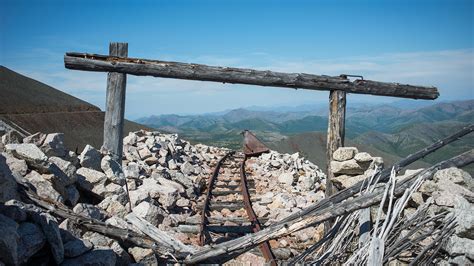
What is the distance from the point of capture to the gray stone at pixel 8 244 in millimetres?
2461

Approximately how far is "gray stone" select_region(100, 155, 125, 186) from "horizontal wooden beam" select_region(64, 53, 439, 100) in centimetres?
148

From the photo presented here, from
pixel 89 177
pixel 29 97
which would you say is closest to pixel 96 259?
pixel 89 177

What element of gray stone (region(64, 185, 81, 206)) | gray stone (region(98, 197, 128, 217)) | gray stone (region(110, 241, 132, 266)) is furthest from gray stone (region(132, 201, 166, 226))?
gray stone (region(110, 241, 132, 266))

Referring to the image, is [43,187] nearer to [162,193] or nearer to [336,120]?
[162,193]

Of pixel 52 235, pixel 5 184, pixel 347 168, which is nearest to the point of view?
pixel 52 235

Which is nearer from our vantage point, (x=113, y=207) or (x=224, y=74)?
(x=113, y=207)

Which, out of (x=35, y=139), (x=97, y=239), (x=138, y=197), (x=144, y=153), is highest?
Result: (x=35, y=139)

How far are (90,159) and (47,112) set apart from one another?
8.92m

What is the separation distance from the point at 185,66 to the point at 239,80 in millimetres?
931

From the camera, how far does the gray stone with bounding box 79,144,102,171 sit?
541 cm

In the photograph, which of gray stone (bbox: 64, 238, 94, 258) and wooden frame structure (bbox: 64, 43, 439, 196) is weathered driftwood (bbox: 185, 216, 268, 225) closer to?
wooden frame structure (bbox: 64, 43, 439, 196)

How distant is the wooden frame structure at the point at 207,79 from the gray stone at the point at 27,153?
1645 millimetres

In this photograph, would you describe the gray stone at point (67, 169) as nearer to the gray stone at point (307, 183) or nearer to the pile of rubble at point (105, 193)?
the pile of rubble at point (105, 193)

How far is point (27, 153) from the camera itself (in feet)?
14.3
